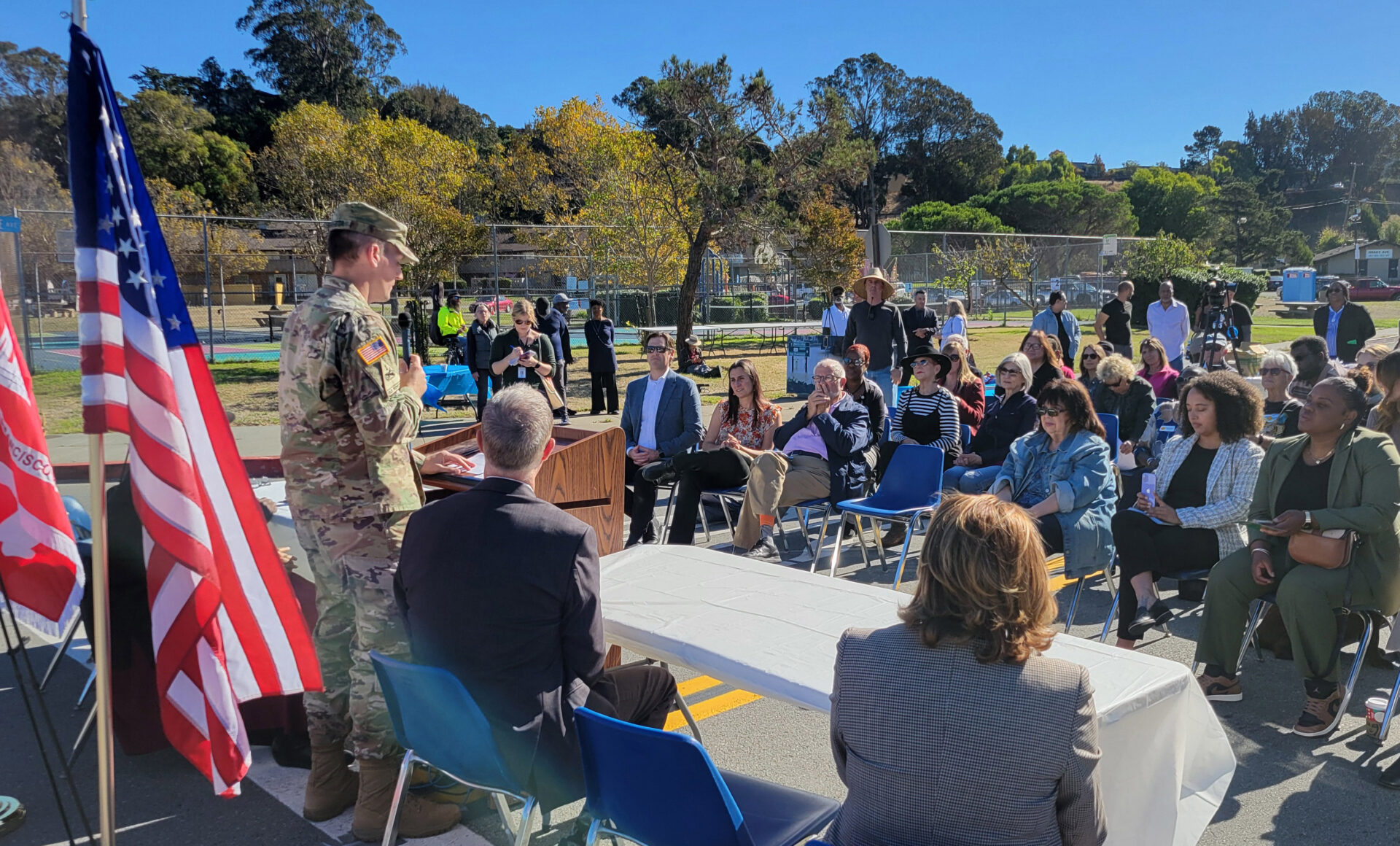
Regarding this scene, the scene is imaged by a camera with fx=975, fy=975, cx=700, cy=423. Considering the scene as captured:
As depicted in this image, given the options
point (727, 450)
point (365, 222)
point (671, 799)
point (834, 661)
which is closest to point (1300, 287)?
point (727, 450)

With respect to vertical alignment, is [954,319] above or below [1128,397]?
above

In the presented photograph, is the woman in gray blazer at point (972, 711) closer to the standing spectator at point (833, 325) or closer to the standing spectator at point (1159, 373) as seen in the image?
the standing spectator at point (1159, 373)

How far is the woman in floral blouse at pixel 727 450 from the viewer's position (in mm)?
6672

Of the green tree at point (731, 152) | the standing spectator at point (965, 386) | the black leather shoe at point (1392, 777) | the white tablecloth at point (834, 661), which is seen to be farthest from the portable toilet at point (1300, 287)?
the white tablecloth at point (834, 661)

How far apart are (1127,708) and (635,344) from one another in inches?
989

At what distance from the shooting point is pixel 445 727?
2539 millimetres

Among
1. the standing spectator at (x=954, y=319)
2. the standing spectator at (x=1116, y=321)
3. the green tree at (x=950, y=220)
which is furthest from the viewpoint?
the green tree at (x=950, y=220)

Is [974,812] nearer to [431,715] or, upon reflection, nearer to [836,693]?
[836,693]

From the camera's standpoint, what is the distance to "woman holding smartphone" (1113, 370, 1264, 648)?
469cm

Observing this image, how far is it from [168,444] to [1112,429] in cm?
649

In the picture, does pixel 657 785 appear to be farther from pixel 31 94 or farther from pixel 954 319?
pixel 954 319

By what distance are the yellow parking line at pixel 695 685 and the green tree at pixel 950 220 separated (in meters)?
73.0

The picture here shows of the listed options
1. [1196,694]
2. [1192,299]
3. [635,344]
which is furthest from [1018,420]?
[1192,299]

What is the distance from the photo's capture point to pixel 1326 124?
460 ft
